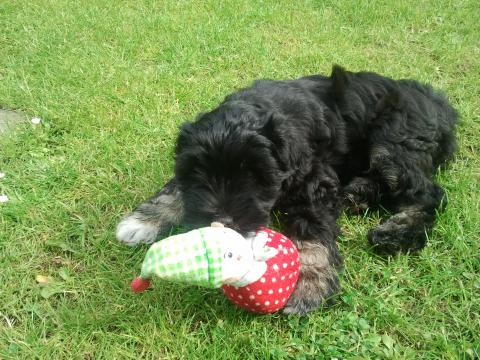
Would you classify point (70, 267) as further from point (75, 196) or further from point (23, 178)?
point (23, 178)

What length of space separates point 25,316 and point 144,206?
3.06 ft

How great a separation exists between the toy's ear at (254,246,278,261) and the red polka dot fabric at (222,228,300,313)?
0.7 inches

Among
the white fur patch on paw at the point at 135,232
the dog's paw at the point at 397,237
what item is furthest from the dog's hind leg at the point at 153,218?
the dog's paw at the point at 397,237

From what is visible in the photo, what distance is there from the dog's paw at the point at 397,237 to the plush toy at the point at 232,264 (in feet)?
2.19

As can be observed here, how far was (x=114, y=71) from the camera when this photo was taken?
4.40m

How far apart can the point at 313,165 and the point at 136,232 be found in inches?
46.6

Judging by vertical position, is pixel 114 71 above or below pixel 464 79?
below

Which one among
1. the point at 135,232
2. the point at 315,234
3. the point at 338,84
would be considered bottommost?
the point at 135,232

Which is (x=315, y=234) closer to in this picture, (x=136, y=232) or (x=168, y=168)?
(x=136, y=232)

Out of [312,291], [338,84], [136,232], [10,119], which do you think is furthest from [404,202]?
[10,119]

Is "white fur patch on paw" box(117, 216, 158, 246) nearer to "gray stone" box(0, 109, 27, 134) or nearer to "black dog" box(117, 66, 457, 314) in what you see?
"black dog" box(117, 66, 457, 314)

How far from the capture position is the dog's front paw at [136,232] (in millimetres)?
2688

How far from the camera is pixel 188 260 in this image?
173 cm

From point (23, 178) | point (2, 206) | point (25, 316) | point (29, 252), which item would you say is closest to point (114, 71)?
point (23, 178)
